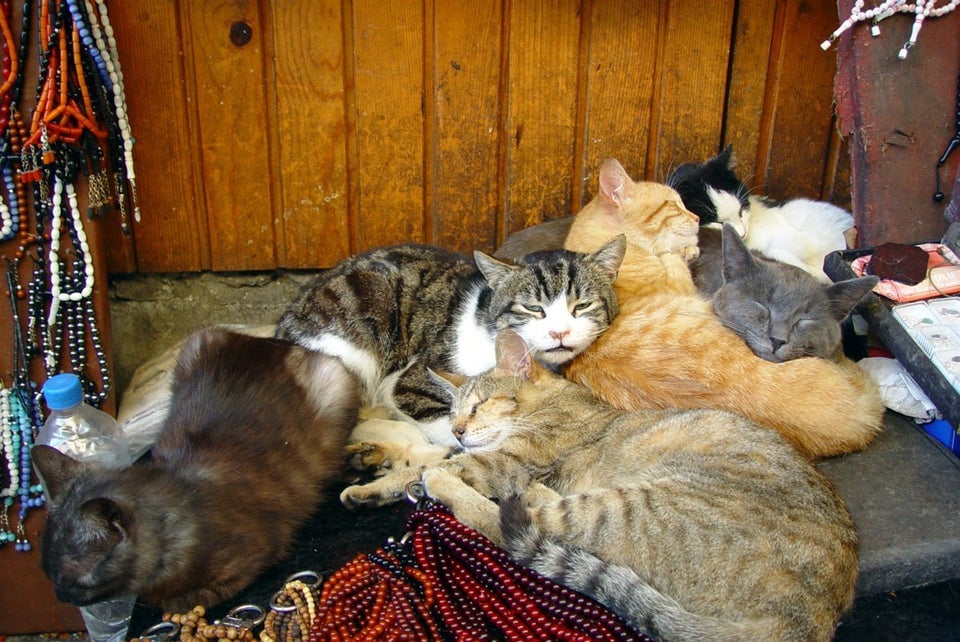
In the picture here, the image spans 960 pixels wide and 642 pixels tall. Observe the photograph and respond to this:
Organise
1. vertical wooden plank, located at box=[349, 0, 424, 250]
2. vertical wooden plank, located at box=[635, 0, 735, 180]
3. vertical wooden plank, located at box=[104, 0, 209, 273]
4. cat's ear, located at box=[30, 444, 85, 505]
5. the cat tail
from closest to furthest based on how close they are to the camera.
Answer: the cat tail
cat's ear, located at box=[30, 444, 85, 505]
vertical wooden plank, located at box=[104, 0, 209, 273]
vertical wooden plank, located at box=[349, 0, 424, 250]
vertical wooden plank, located at box=[635, 0, 735, 180]

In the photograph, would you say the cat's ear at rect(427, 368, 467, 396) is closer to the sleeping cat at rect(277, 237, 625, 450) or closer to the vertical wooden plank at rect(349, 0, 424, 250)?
the sleeping cat at rect(277, 237, 625, 450)

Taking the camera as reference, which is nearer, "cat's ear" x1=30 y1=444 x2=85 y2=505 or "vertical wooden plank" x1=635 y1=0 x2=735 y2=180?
"cat's ear" x1=30 y1=444 x2=85 y2=505

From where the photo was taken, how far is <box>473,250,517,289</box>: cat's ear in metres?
2.61

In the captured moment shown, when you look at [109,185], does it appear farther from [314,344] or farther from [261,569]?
[261,569]

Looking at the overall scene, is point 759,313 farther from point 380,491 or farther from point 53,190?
point 53,190

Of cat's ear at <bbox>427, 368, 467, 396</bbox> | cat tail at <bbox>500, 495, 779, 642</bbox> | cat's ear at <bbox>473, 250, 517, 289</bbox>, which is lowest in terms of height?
cat tail at <bbox>500, 495, 779, 642</bbox>

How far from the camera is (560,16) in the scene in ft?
10.1

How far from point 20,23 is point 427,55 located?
138cm

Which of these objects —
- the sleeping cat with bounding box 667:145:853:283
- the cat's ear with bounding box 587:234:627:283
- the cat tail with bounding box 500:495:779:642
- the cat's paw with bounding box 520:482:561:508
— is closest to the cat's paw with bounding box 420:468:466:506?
the cat's paw with bounding box 520:482:561:508

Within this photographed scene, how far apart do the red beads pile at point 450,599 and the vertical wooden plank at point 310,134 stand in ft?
5.09

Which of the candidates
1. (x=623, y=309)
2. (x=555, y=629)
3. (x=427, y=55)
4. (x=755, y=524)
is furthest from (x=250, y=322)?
(x=755, y=524)

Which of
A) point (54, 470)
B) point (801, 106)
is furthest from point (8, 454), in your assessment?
point (801, 106)

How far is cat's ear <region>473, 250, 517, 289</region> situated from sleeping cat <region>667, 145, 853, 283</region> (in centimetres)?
103

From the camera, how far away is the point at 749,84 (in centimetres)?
329
